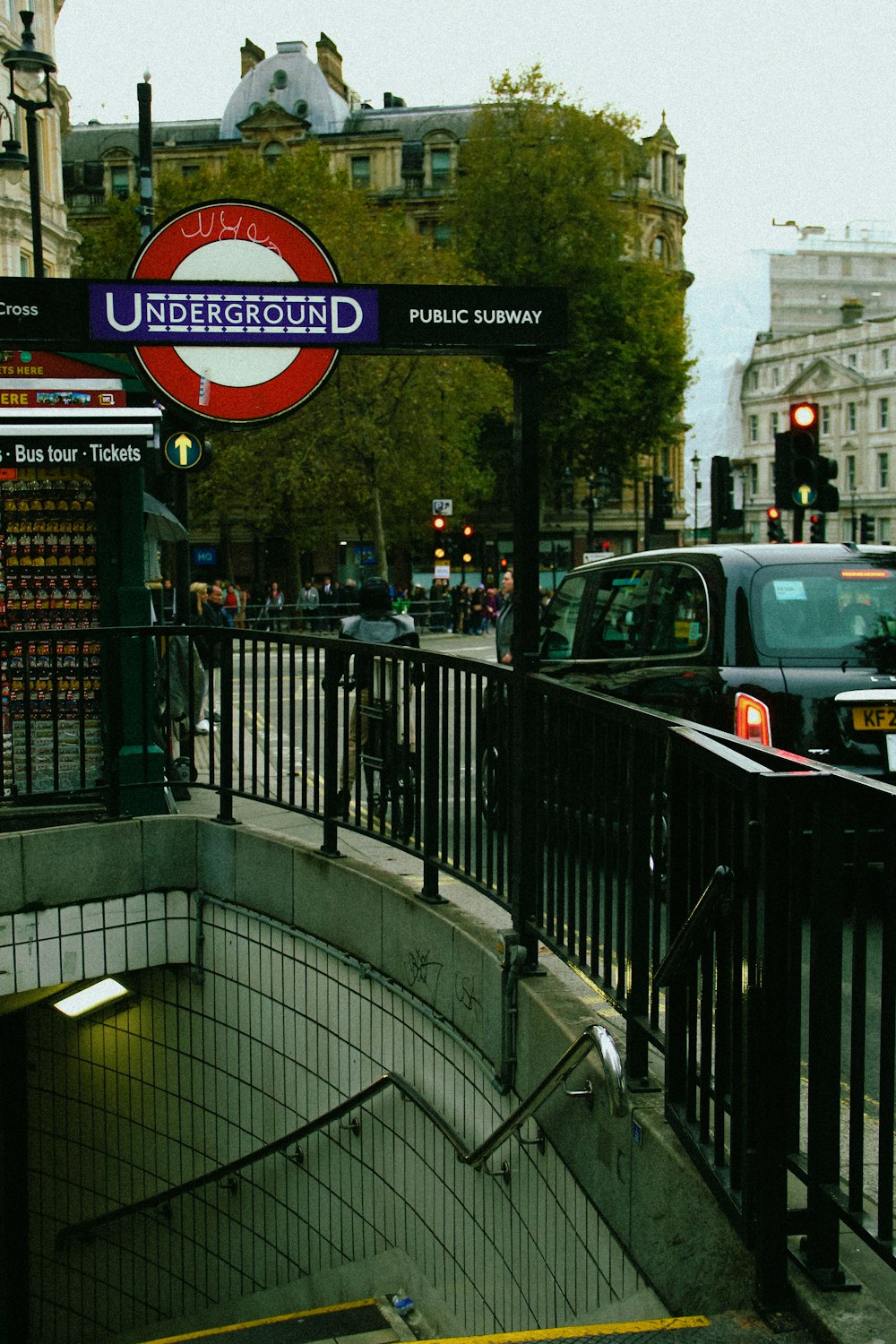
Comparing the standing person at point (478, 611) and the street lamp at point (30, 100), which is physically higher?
the street lamp at point (30, 100)

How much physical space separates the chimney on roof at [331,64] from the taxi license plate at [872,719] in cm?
7653

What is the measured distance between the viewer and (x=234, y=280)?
4227 mm

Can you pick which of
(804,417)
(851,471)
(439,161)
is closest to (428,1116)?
(804,417)

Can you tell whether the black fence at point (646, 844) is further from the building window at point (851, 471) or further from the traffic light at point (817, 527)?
the building window at point (851, 471)

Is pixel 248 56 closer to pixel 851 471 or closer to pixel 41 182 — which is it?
pixel 41 182

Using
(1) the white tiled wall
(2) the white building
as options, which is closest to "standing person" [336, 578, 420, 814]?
(1) the white tiled wall

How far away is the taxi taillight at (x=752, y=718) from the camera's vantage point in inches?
259

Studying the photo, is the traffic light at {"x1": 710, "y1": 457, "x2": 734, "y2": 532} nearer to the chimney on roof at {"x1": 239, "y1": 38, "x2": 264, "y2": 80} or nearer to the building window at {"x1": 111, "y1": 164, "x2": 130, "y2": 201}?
the building window at {"x1": 111, "y1": 164, "x2": 130, "y2": 201}

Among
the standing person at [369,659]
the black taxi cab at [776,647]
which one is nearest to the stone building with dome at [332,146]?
the standing person at [369,659]

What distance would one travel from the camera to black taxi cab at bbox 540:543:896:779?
6.56 m

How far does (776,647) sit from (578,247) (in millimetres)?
50507

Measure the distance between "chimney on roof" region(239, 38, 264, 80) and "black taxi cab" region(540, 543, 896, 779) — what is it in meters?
78.7

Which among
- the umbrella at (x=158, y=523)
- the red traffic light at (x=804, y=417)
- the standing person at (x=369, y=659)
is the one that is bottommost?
the standing person at (x=369, y=659)

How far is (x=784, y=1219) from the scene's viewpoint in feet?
9.18
